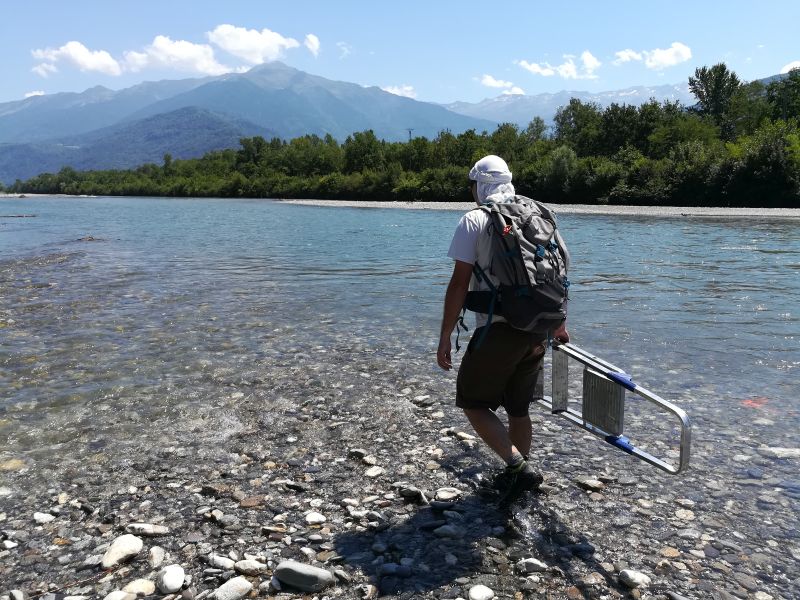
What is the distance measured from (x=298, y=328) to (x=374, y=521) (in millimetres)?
8550

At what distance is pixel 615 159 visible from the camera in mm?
97188

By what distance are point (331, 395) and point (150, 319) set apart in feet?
23.7

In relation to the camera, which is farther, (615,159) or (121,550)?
(615,159)

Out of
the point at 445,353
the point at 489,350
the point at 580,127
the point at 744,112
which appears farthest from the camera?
the point at 580,127

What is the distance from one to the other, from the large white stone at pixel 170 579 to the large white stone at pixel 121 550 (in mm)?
393

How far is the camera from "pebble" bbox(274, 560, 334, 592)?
430 centimetres

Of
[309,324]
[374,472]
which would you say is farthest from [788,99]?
[374,472]

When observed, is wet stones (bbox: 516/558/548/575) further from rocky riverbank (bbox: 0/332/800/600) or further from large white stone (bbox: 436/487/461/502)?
large white stone (bbox: 436/487/461/502)

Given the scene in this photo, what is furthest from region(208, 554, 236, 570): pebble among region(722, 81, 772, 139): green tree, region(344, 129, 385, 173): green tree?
region(344, 129, 385, 173): green tree

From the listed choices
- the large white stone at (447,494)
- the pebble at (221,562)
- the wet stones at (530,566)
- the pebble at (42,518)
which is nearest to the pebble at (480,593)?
the wet stones at (530,566)

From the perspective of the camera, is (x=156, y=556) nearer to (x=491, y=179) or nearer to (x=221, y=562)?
(x=221, y=562)

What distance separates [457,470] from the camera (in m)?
6.30

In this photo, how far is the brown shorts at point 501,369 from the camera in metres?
4.99

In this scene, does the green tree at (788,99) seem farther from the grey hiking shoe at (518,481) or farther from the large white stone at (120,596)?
the large white stone at (120,596)
